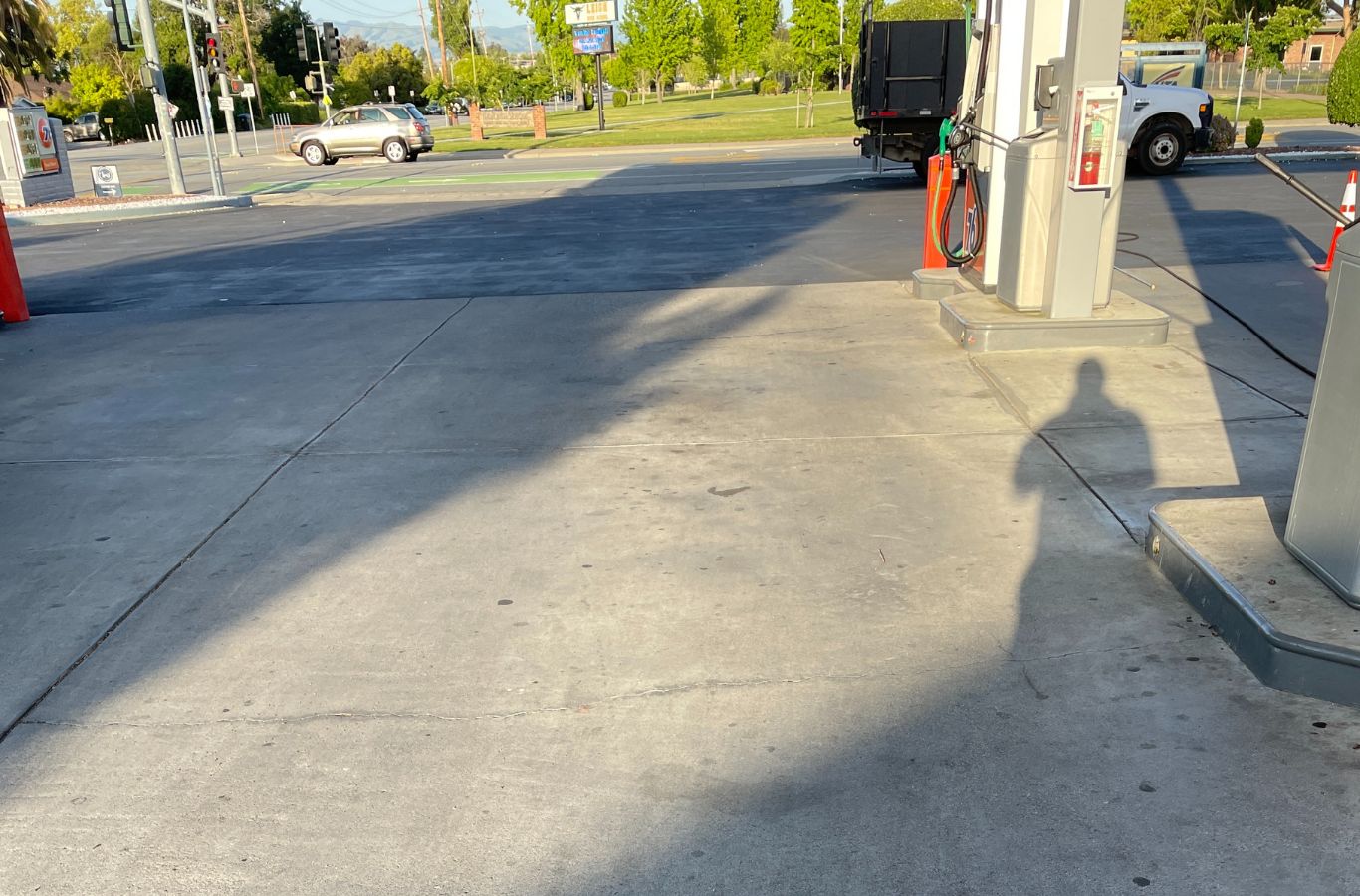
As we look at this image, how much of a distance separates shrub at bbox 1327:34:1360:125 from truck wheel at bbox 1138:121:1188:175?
8.03 meters

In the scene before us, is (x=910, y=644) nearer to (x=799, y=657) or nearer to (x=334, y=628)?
(x=799, y=657)

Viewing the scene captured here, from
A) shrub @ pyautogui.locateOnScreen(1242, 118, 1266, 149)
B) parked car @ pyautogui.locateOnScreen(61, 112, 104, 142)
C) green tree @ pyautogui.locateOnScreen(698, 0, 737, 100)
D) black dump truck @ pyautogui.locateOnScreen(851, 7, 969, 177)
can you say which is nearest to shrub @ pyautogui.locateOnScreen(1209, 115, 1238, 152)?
shrub @ pyautogui.locateOnScreen(1242, 118, 1266, 149)

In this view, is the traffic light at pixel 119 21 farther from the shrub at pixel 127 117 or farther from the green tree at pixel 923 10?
the shrub at pixel 127 117

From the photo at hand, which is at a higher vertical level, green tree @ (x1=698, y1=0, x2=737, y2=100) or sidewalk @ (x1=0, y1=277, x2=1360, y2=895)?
green tree @ (x1=698, y1=0, x2=737, y2=100)

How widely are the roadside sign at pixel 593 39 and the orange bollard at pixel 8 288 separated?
47382 mm

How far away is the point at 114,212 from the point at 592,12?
41.2m

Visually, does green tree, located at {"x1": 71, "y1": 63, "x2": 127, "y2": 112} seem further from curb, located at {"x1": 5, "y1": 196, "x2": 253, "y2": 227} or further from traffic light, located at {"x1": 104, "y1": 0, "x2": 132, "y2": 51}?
traffic light, located at {"x1": 104, "y1": 0, "x2": 132, "y2": 51}

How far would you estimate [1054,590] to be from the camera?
4.18 metres

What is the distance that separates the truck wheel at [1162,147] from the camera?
19.4m

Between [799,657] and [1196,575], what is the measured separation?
150 cm

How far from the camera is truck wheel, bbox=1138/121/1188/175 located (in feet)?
63.7

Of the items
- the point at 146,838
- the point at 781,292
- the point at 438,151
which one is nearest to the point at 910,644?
the point at 146,838

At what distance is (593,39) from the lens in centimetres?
5447

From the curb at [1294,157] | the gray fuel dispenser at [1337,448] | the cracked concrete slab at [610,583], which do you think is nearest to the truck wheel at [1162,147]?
the curb at [1294,157]
